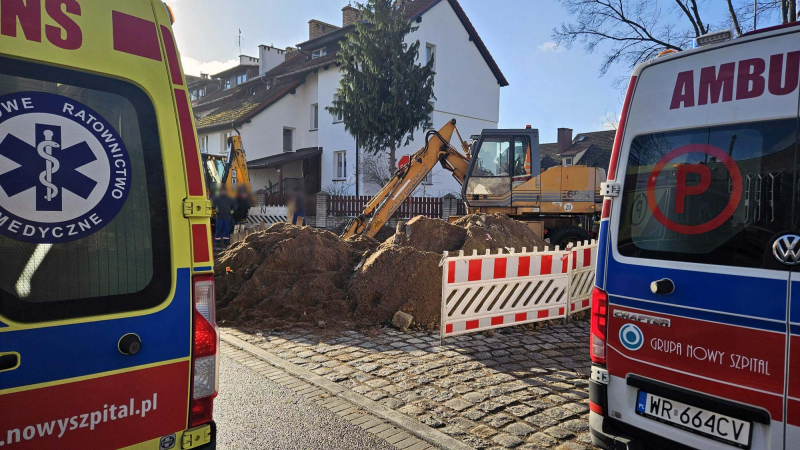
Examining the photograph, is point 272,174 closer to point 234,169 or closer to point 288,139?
point 288,139

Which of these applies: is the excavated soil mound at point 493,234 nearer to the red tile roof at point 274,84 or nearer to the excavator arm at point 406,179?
the excavator arm at point 406,179

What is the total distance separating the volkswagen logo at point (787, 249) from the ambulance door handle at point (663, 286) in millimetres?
534

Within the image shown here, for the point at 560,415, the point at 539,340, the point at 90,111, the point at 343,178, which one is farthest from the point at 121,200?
the point at 343,178

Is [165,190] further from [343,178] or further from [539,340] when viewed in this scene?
[343,178]

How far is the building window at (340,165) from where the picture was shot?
99.0 feet

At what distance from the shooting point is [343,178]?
30.1m

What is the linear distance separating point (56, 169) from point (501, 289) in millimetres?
5905

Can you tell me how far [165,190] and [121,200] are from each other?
19 cm

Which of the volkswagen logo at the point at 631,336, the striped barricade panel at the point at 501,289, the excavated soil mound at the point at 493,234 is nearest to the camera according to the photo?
the volkswagen logo at the point at 631,336

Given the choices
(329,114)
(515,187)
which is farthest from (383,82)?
(515,187)

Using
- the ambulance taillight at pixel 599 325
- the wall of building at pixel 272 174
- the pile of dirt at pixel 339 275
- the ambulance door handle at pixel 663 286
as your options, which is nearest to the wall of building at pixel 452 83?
the wall of building at pixel 272 174

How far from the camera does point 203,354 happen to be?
2479 millimetres

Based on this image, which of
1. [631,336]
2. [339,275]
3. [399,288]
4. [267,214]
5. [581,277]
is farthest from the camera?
[267,214]

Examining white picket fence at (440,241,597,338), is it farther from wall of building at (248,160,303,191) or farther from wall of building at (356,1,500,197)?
wall of building at (248,160,303,191)
